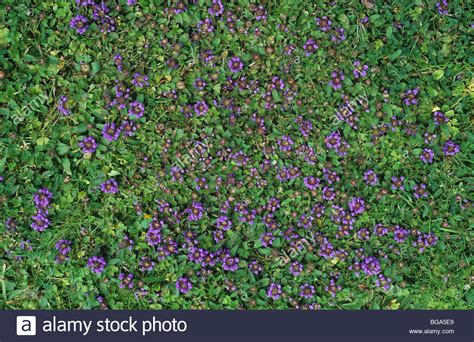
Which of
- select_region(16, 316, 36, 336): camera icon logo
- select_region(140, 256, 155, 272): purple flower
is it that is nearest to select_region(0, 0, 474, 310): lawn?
select_region(140, 256, 155, 272): purple flower

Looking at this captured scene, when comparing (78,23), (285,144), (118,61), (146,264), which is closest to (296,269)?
(285,144)

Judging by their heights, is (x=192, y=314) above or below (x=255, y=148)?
below

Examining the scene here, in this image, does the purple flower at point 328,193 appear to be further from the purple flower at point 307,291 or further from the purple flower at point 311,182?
the purple flower at point 307,291

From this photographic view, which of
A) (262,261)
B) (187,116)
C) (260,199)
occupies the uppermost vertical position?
(187,116)

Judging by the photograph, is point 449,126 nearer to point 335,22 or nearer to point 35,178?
point 335,22

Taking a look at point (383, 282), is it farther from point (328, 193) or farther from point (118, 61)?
point (118, 61)

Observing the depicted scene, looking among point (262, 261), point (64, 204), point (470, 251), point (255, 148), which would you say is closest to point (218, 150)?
point (255, 148)
